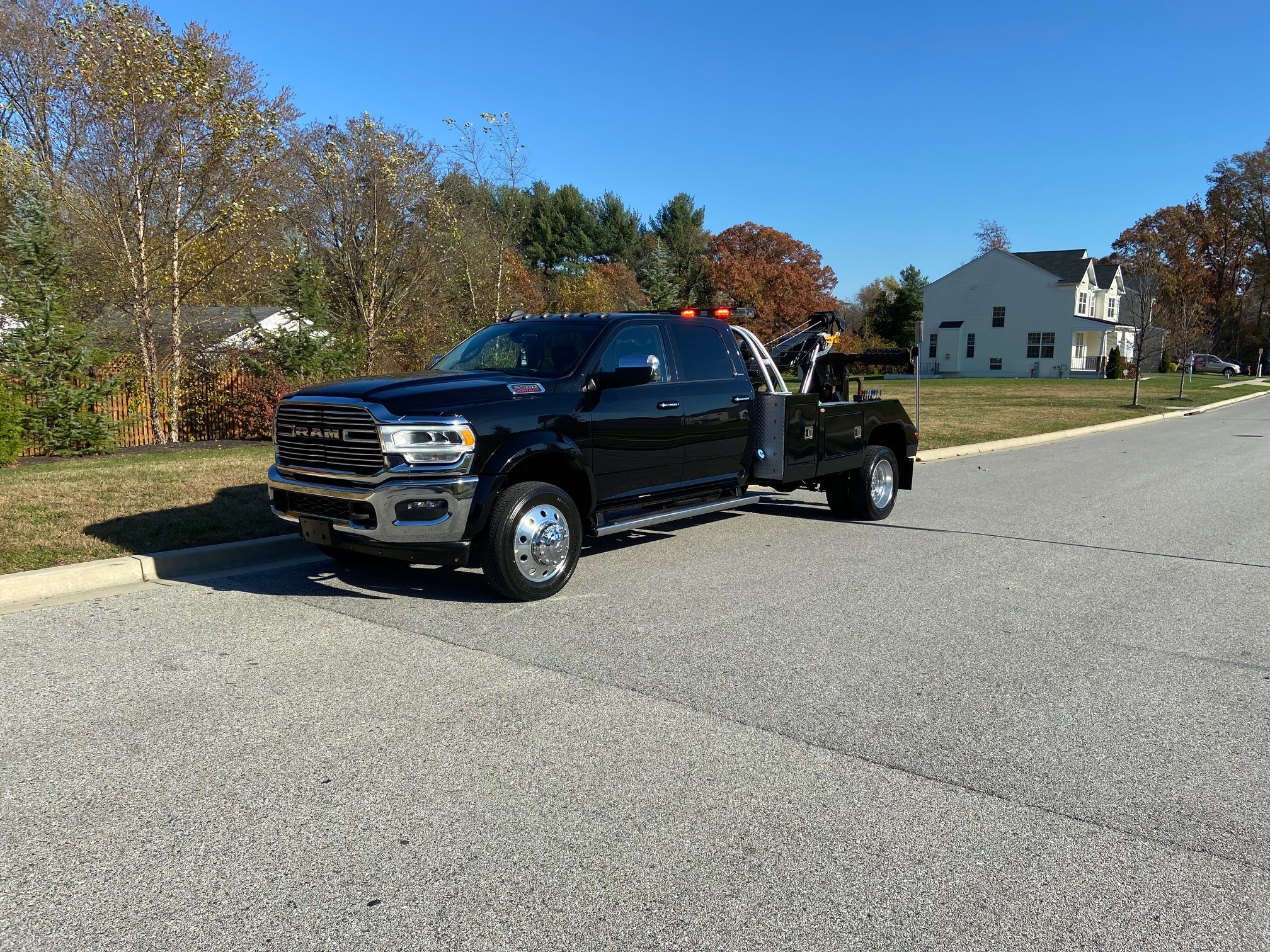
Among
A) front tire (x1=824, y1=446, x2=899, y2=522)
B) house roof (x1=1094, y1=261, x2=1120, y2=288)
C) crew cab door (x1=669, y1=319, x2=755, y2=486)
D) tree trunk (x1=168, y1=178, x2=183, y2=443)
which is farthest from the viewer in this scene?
house roof (x1=1094, y1=261, x2=1120, y2=288)

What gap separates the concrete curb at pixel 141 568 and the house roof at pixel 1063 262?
62047mm

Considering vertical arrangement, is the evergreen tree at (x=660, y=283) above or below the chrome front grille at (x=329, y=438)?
above

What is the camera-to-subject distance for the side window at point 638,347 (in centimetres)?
739

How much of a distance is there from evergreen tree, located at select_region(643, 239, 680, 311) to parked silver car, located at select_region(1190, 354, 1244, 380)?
43.1 metres

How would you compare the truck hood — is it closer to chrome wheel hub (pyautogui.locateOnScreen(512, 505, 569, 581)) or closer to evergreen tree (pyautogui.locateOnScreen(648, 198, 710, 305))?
chrome wheel hub (pyautogui.locateOnScreen(512, 505, 569, 581))

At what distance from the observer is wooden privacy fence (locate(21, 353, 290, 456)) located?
53.9 ft

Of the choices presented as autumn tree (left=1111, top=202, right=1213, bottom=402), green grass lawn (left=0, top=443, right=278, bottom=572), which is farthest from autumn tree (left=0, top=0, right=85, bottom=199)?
autumn tree (left=1111, top=202, right=1213, bottom=402)

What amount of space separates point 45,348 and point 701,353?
11.2 metres

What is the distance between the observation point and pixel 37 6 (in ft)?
92.7

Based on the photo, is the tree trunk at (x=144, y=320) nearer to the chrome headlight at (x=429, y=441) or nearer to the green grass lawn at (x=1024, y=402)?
the chrome headlight at (x=429, y=441)

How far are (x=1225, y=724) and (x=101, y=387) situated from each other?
15.1 m

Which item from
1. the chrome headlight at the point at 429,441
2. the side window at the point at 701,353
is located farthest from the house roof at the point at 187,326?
the chrome headlight at the point at 429,441

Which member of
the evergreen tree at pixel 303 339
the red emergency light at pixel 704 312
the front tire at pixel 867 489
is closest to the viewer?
the red emergency light at pixel 704 312

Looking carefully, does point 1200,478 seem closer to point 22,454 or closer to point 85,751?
point 85,751
